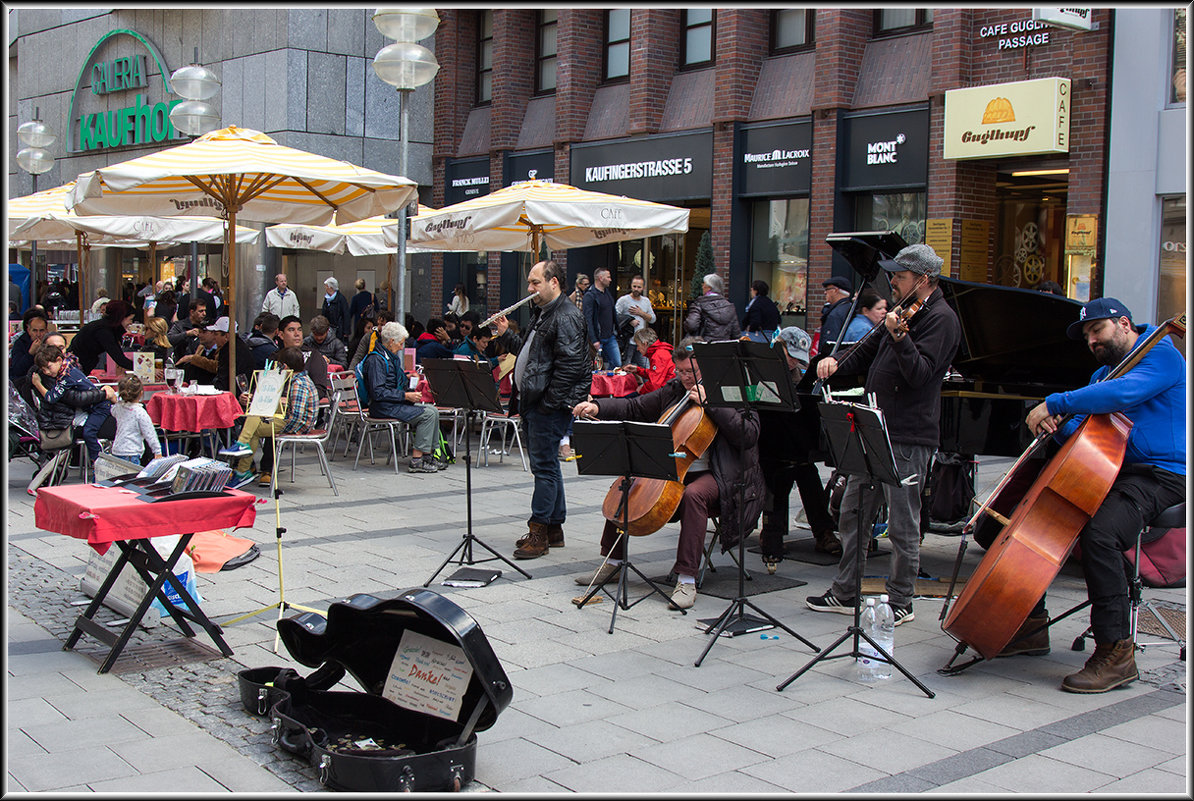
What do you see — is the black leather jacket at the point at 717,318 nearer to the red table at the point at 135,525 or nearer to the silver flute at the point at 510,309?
the silver flute at the point at 510,309

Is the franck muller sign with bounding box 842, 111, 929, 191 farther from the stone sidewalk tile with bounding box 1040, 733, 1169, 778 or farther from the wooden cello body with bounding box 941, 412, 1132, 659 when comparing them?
the stone sidewalk tile with bounding box 1040, 733, 1169, 778

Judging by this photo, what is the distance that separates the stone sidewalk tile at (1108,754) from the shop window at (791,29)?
15412 mm

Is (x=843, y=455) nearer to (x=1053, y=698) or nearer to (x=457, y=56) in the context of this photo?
(x=1053, y=698)

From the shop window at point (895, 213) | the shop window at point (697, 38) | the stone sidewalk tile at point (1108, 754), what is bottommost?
the stone sidewalk tile at point (1108, 754)

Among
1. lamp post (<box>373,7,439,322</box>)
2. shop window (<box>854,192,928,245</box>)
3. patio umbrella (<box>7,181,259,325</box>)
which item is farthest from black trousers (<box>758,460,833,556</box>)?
patio umbrella (<box>7,181,259,325</box>)

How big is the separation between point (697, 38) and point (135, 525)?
1715 centimetres

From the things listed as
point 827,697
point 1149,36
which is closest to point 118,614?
point 827,697

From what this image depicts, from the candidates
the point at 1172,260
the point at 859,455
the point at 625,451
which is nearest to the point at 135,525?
the point at 625,451

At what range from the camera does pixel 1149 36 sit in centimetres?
1352

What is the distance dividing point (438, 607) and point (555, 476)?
387 cm

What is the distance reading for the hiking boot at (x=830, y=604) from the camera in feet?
22.2

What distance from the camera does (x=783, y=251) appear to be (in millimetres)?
18734

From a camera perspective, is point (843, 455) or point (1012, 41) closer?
point (843, 455)

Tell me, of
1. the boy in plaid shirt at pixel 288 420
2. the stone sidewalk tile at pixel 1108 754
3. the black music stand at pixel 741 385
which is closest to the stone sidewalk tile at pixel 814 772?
the stone sidewalk tile at pixel 1108 754
